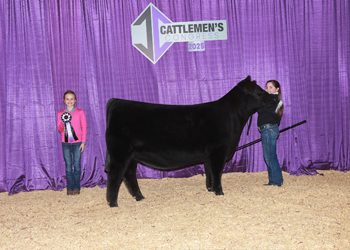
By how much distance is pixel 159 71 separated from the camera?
16.1 feet

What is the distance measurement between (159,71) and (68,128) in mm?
1622

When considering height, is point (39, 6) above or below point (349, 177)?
above

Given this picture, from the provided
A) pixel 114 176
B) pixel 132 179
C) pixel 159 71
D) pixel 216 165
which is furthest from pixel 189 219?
pixel 159 71

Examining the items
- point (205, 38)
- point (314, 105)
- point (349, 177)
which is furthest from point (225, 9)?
point (349, 177)

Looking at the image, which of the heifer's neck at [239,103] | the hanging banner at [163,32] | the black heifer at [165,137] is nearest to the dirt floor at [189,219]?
the black heifer at [165,137]

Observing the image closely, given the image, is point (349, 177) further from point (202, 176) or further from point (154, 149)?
point (154, 149)

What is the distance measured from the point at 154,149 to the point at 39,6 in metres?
3.00

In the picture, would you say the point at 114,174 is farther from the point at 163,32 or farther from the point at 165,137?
the point at 163,32

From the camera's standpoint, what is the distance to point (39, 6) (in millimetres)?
4676

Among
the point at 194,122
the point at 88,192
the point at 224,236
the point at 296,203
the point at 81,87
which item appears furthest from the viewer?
the point at 81,87

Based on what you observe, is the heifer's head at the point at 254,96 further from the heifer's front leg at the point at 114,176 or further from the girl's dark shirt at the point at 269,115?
the heifer's front leg at the point at 114,176

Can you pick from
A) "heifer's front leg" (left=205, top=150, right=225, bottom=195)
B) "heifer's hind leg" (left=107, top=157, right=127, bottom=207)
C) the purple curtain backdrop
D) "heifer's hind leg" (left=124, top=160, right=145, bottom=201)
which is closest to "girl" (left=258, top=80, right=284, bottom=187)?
"heifer's front leg" (left=205, top=150, right=225, bottom=195)

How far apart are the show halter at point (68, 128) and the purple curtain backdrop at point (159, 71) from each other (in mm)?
539

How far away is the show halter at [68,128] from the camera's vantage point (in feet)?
14.0
